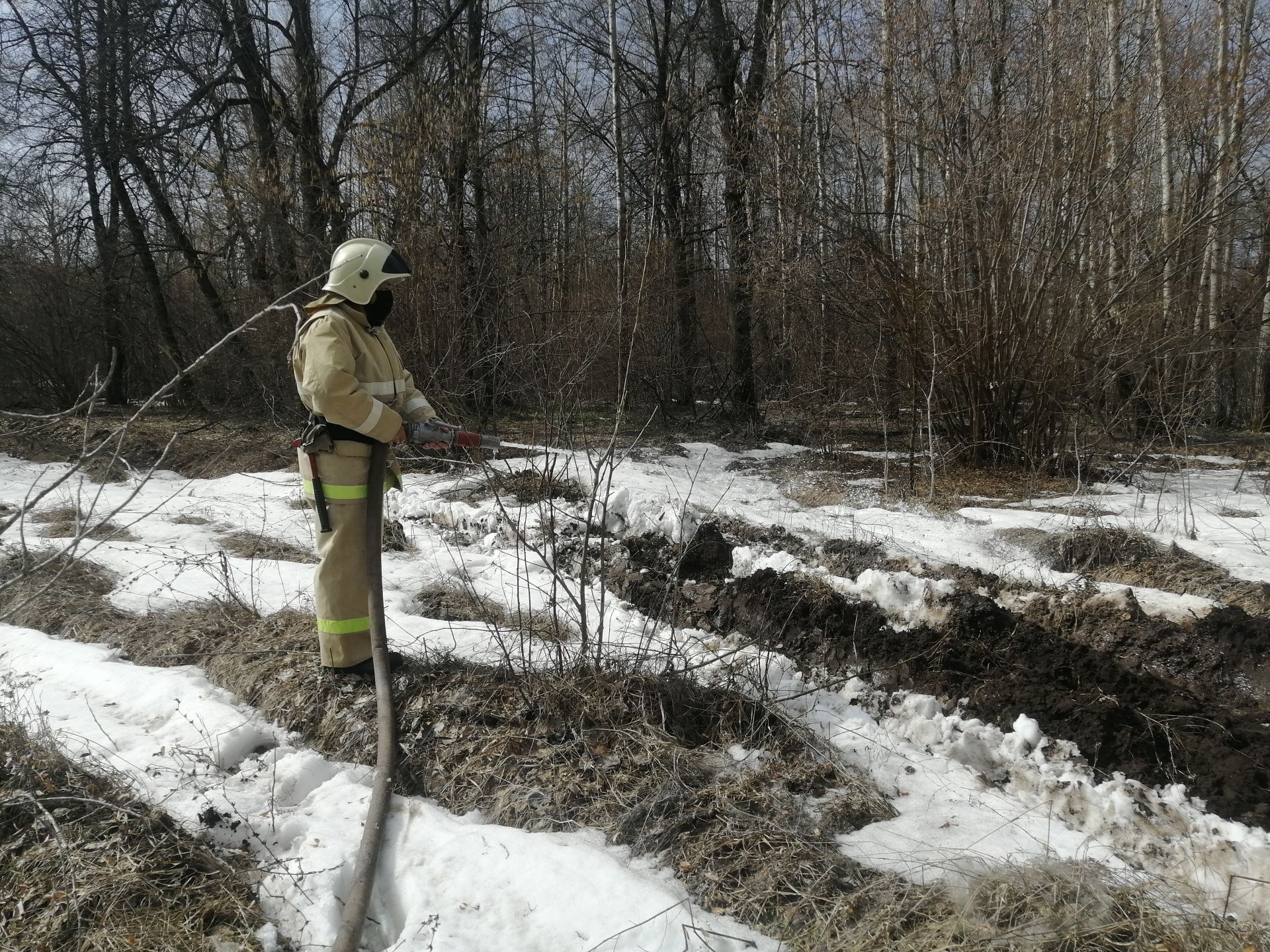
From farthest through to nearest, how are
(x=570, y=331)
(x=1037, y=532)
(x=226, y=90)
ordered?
(x=226, y=90) → (x=570, y=331) → (x=1037, y=532)

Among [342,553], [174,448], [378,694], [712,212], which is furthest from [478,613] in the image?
[712,212]

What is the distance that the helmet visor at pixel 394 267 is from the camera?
3461mm

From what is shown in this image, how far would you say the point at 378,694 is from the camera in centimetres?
313

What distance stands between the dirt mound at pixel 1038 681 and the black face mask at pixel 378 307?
2.38 metres

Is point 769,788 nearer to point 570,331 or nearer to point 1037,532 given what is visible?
point 1037,532

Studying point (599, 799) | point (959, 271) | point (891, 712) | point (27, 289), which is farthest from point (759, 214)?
point (27, 289)

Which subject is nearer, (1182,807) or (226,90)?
(1182,807)

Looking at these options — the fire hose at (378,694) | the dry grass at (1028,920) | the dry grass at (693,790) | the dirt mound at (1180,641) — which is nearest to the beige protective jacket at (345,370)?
the fire hose at (378,694)

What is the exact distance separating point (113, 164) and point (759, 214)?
11.5 m

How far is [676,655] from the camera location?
11.0ft

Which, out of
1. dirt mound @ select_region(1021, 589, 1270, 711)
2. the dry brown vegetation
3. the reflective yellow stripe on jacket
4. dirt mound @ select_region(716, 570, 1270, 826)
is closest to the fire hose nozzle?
the reflective yellow stripe on jacket

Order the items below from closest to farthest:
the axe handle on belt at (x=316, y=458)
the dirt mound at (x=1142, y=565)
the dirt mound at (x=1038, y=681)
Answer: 1. the dirt mound at (x=1038, y=681)
2. the axe handle on belt at (x=316, y=458)
3. the dirt mound at (x=1142, y=565)

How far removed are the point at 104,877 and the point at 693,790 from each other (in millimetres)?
1832

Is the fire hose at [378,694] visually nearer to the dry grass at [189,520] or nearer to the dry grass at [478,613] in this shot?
the dry grass at [478,613]
